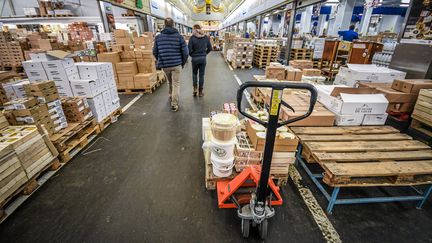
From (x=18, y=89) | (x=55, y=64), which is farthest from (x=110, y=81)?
(x=18, y=89)

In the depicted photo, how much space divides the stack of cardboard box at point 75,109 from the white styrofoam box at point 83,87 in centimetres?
19

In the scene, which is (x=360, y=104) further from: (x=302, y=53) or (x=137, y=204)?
(x=302, y=53)

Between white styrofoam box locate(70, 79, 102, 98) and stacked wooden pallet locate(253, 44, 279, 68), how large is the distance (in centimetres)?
955

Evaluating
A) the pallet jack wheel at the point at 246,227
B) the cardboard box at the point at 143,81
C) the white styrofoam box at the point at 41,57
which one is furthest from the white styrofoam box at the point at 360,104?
the cardboard box at the point at 143,81

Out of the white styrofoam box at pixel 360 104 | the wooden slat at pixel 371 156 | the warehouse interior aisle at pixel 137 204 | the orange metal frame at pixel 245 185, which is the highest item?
the white styrofoam box at pixel 360 104

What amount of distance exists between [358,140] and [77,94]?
196 inches

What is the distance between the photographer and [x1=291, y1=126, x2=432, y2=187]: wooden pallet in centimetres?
204

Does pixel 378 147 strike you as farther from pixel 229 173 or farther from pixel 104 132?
pixel 104 132

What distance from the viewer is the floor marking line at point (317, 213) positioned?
1.98m

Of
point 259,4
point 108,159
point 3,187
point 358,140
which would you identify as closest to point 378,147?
point 358,140

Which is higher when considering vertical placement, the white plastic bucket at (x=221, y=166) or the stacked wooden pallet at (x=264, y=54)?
the stacked wooden pallet at (x=264, y=54)

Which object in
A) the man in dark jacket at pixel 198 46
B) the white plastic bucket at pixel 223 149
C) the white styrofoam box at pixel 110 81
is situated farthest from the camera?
the man in dark jacket at pixel 198 46

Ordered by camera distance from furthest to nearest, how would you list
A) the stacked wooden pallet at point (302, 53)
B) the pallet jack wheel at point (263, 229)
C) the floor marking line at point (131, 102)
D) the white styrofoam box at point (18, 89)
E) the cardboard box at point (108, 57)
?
the stacked wooden pallet at point (302, 53), the cardboard box at point (108, 57), the floor marking line at point (131, 102), the white styrofoam box at point (18, 89), the pallet jack wheel at point (263, 229)

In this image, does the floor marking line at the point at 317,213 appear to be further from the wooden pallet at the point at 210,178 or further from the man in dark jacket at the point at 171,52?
the man in dark jacket at the point at 171,52
